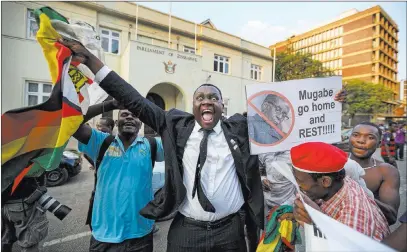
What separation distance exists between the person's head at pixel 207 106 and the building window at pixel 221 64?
57.3 ft

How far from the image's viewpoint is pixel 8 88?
11.8m

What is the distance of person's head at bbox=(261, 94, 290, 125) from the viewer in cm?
227

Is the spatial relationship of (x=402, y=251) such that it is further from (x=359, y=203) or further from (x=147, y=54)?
(x=147, y=54)

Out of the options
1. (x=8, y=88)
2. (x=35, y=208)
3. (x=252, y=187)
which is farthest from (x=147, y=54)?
(x=252, y=187)

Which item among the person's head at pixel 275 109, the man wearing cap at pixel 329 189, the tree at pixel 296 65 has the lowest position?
the man wearing cap at pixel 329 189

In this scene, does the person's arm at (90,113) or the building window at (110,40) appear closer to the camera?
the person's arm at (90,113)

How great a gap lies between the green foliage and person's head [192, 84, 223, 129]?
40527mm

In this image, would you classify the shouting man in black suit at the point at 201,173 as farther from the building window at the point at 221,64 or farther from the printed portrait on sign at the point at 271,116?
the building window at the point at 221,64

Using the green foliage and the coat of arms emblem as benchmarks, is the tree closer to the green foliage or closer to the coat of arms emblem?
the coat of arms emblem

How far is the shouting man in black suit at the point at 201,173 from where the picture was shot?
1831 millimetres

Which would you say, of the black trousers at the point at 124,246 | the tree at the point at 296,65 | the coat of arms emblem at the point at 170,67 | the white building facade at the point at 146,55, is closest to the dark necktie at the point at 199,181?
the black trousers at the point at 124,246

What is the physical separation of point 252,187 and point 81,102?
5.01 ft

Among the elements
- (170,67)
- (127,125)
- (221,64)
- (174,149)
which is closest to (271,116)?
(174,149)

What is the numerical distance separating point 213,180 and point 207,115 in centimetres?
51
